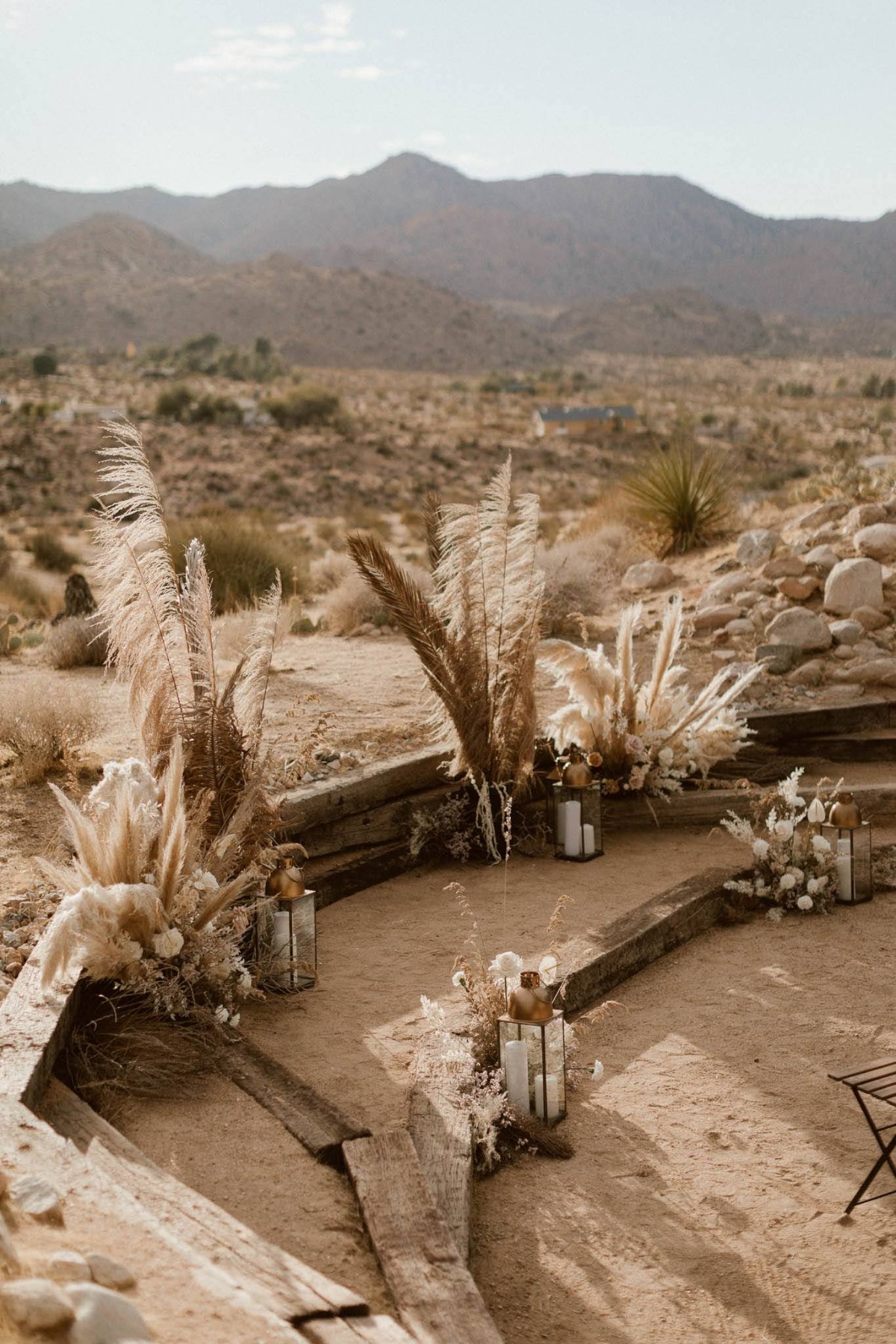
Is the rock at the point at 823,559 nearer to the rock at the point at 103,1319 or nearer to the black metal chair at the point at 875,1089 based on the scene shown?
the black metal chair at the point at 875,1089

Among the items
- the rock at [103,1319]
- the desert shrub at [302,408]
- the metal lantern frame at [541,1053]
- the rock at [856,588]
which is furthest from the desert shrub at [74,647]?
the desert shrub at [302,408]

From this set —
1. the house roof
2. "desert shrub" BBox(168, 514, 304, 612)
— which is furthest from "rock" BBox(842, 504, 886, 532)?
the house roof

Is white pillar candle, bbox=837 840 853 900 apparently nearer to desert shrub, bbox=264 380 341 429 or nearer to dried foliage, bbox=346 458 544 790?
dried foliage, bbox=346 458 544 790

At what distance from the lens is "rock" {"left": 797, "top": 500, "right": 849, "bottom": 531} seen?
10.5 m

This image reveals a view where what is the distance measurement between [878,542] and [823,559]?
443 millimetres

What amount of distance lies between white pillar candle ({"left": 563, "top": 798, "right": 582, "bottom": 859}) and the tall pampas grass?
0.88 ft

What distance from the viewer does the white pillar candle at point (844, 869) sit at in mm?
5656

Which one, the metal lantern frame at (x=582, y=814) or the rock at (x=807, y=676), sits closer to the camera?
the metal lantern frame at (x=582, y=814)

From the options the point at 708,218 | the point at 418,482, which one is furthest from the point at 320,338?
the point at 708,218

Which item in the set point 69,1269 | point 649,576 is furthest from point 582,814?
point 649,576

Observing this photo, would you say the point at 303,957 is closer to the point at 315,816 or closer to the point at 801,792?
the point at 315,816

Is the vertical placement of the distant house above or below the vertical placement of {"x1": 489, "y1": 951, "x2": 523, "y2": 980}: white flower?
above

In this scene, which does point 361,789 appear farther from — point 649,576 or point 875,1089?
point 649,576

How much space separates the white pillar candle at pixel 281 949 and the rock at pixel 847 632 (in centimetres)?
496
